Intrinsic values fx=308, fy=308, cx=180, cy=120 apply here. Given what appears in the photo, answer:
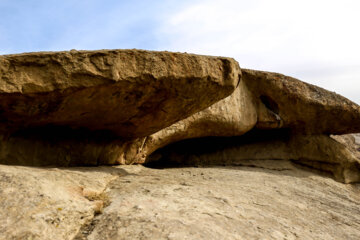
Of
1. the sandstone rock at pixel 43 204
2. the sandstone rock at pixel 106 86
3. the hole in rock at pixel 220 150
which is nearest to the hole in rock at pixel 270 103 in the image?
the hole in rock at pixel 220 150

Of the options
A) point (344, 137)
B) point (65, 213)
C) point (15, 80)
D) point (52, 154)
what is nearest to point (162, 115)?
point (52, 154)

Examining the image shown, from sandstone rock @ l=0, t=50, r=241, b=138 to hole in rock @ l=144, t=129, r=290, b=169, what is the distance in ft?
6.14

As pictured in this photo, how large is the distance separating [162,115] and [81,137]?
78 cm

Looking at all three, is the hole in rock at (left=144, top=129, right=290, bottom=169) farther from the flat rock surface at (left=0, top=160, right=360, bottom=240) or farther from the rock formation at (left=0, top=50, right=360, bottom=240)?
the flat rock surface at (left=0, top=160, right=360, bottom=240)

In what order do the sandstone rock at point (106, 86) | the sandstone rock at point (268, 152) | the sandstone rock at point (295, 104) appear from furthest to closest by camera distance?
the sandstone rock at point (268, 152), the sandstone rock at point (295, 104), the sandstone rock at point (106, 86)

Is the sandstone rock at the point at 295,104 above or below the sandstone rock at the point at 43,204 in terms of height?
above

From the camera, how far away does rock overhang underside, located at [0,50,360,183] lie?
1946 millimetres

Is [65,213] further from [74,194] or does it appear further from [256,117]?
[256,117]

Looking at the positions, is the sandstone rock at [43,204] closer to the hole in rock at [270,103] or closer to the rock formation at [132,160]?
the rock formation at [132,160]

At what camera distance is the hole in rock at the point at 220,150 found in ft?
14.3

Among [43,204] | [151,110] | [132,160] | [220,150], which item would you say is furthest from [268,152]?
[43,204]

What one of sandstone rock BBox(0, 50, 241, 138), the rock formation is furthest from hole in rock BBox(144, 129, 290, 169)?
sandstone rock BBox(0, 50, 241, 138)

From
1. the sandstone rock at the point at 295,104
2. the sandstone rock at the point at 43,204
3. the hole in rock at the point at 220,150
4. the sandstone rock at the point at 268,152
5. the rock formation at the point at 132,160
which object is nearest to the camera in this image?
the sandstone rock at the point at 43,204

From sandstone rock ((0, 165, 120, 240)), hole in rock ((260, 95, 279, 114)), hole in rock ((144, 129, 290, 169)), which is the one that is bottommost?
sandstone rock ((0, 165, 120, 240))
